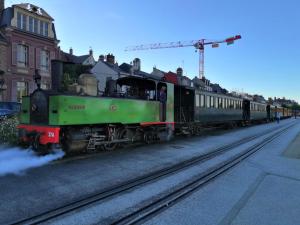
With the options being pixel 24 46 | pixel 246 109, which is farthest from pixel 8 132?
pixel 246 109

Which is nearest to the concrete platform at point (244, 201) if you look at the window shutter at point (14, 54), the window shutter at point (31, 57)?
the window shutter at point (14, 54)

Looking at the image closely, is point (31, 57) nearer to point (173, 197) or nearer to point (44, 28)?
point (44, 28)

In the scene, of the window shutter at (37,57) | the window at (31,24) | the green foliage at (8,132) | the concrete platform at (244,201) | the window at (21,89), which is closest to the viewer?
the concrete platform at (244,201)

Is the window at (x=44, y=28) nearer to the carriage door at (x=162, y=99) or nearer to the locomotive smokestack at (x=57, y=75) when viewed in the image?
the carriage door at (x=162, y=99)

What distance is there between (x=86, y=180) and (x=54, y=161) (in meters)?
2.23

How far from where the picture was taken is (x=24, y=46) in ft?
93.5

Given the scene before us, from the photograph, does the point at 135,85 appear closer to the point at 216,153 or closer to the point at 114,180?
the point at 216,153

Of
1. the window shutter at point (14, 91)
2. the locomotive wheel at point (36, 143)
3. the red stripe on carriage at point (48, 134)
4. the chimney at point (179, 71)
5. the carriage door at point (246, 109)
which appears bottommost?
the locomotive wheel at point (36, 143)

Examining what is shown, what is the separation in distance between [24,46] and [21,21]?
7.88ft

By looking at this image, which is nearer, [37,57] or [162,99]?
[162,99]

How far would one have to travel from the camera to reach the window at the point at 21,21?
2781cm

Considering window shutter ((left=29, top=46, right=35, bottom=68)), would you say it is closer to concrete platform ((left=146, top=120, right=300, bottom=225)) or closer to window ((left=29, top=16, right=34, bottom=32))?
window ((left=29, top=16, right=34, bottom=32))

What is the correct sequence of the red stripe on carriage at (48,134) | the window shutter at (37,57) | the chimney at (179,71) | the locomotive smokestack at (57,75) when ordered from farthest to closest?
the chimney at (179,71) < the window shutter at (37,57) < the locomotive smokestack at (57,75) < the red stripe on carriage at (48,134)

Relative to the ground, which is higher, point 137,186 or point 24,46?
point 24,46
